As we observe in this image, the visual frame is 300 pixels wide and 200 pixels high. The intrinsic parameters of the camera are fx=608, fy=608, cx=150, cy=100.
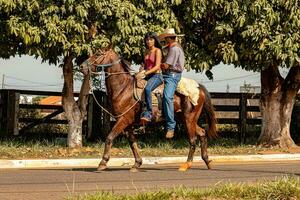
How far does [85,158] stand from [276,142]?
739 centimetres

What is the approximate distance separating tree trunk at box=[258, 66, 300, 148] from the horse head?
8.67 meters

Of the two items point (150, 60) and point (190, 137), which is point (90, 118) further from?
point (150, 60)

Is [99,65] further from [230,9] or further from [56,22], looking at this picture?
[230,9]

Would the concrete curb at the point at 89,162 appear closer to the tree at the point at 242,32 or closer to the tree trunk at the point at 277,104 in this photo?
the tree at the point at 242,32

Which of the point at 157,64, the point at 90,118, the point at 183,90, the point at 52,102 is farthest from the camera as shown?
the point at 52,102

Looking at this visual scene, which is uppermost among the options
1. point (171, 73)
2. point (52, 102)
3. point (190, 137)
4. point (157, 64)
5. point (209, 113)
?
point (157, 64)

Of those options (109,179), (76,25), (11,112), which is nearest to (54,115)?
(11,112)

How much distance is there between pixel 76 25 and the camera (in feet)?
49.9

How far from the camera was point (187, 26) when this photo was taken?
58.5 ft

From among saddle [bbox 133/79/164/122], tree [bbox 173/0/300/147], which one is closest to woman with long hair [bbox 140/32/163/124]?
saddle [bbox 133/79/164/122]

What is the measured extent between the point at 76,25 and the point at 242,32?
4612 millimetres

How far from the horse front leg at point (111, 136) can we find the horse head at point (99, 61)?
114 centimetres

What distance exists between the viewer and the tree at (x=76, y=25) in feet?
49.4

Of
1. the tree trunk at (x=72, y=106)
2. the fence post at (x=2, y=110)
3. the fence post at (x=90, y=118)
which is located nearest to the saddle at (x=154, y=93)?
the tree trunk at (x=72, y=106)
